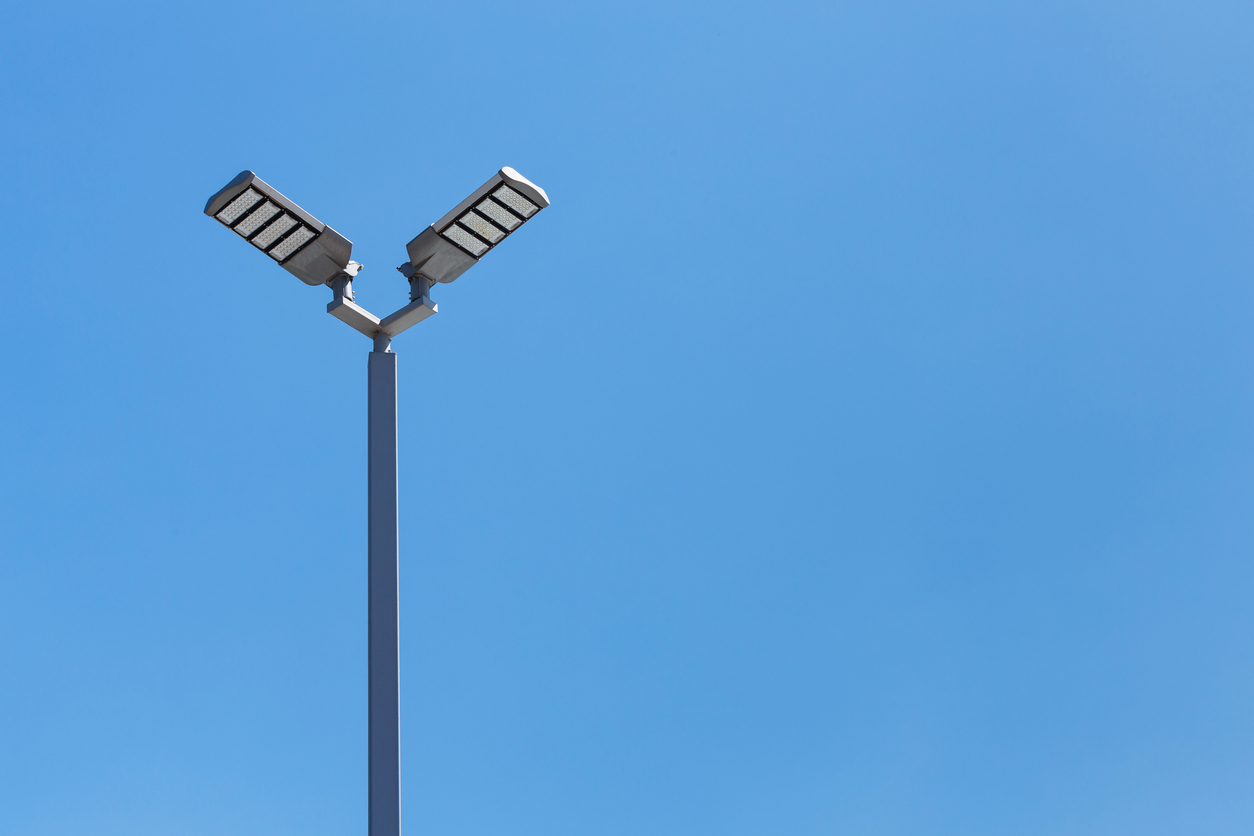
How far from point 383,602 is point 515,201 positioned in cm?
190

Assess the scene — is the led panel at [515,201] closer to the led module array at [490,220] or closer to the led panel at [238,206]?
the led module array at [490,220]

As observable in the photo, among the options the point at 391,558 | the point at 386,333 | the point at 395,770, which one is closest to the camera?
the point at 395,770

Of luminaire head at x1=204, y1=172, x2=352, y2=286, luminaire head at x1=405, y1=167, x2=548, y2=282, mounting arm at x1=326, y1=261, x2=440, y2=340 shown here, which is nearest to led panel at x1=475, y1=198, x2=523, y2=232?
luminaire head at x1=405, y1=167, x2=548, y2=282

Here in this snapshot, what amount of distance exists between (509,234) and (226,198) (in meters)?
1.26

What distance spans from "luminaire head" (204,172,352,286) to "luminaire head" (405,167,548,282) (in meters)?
0.37

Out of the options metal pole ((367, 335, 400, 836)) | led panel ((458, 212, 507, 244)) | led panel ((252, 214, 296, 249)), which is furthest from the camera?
led panel ((458, 212, 507, 244))

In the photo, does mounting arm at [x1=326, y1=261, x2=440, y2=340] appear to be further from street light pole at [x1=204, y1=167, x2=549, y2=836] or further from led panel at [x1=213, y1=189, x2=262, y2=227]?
led panel at [x1=213, y1=189, x2=262, y2=227]

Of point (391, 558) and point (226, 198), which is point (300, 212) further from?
point (391, 558)

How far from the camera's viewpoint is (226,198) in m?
4.56

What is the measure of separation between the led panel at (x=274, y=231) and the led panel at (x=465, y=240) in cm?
70

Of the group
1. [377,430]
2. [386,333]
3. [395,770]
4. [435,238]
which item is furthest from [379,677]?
[435,238]

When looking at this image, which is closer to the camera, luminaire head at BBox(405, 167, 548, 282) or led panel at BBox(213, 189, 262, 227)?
led panel at BBox(213, 189, 262, 227)

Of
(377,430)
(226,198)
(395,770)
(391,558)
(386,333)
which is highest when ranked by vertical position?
(226,198)

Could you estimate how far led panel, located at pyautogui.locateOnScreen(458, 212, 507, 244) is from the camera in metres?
4.82
